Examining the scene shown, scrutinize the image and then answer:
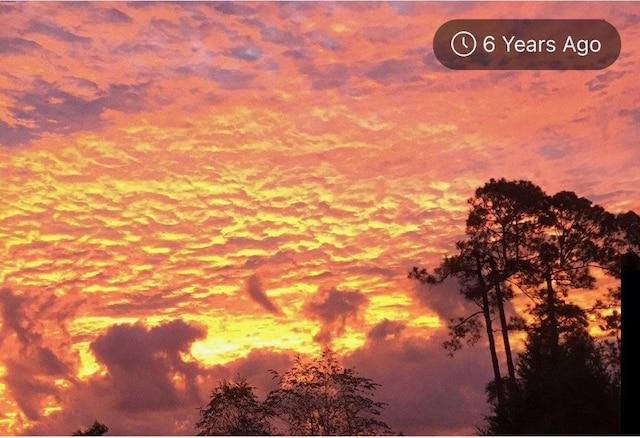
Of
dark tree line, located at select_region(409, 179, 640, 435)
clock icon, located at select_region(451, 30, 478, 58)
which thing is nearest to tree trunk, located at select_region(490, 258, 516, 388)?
dark tree line, located at select_region(409, 179, 640, 435)

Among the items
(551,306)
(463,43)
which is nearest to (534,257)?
(551,306)

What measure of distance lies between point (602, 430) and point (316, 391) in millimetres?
21358

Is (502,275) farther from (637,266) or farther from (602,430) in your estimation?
(637,266)

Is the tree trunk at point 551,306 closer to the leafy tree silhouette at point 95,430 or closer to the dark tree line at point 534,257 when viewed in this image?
the dark tree line at point 534,257

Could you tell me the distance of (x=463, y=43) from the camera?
1616 centimetres

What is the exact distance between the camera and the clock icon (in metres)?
15.9

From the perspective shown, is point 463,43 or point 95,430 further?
point 95,430

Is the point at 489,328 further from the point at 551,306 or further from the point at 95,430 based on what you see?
the point at 95,430

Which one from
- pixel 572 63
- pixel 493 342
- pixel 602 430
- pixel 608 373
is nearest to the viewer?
pixel 572 63

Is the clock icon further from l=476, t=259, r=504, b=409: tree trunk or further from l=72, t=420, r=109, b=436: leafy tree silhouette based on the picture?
l=72, t=420, r=109, b=436: leafy tree silhouette

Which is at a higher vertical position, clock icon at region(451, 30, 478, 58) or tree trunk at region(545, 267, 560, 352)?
clock icon at region(451, 30, 478, 58)

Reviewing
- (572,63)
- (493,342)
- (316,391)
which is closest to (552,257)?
(493,342)

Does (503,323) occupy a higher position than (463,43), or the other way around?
(463,43)

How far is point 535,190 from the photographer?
41.9 metres
